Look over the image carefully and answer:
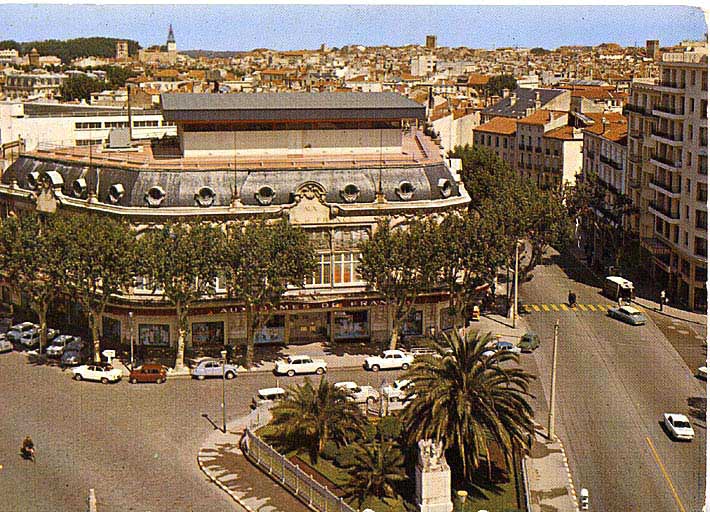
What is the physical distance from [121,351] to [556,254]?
30483 millimetres

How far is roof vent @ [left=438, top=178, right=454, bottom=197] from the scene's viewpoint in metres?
51.9

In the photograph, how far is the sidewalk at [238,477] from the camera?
33.0 metres

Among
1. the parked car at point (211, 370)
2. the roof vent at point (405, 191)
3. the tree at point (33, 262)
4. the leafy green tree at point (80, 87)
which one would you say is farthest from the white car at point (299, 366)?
the leafy green tree at point (80, 87)

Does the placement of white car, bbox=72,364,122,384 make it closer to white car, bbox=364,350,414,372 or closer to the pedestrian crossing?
white car, bbox=364,350,414,372

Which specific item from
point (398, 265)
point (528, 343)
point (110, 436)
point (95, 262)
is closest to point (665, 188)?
point (528, 343)

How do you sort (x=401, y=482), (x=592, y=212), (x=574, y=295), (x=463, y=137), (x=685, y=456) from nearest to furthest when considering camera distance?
(x=401, y=482), (x=685, y=456), (x=574, y=295), (x=592, y=212), (x=463, y=137)

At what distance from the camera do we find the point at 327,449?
35.4 m

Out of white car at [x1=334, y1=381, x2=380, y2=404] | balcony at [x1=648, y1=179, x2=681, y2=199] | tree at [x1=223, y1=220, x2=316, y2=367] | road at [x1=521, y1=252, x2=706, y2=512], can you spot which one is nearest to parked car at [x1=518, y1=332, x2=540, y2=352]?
road at [x1=521, y1=252, x2=706, y2=512]

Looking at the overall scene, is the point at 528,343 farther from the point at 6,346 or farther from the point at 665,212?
the point at 6,346

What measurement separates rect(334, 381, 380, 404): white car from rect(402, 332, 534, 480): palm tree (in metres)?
6.77

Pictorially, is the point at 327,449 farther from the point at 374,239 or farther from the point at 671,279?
the point at 671,279

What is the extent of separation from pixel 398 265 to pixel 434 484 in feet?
54.1

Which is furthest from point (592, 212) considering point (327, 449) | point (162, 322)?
point (327, 449)

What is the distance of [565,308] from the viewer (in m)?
56.8
